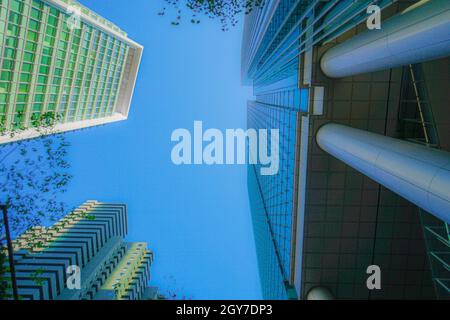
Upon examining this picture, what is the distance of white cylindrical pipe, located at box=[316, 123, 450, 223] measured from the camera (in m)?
8.40

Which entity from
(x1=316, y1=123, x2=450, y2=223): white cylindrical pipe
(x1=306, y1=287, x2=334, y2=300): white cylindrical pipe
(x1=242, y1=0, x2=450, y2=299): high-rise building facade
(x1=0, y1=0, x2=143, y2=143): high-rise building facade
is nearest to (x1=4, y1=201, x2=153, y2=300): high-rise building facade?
(x1=0, y1=0, x2=143, y2=143): high-rise building facade

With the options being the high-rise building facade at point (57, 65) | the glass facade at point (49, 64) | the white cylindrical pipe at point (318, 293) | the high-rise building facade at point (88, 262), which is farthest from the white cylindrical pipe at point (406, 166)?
the high-rise building facade at point (88, 262)

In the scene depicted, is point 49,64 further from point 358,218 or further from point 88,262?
point 88,262

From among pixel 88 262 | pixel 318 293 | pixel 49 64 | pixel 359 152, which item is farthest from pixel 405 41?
pixel 88 262

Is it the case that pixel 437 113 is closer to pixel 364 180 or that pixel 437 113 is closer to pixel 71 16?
pixel 364 180

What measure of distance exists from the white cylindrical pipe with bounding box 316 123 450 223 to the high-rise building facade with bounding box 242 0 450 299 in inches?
3.1

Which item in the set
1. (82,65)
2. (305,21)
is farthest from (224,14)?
(82,65)

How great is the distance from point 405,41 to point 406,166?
13.6ft

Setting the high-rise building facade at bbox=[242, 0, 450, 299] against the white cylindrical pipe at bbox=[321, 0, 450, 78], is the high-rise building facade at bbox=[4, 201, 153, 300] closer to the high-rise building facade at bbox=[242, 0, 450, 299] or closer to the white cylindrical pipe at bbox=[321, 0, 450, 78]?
the high-rise building facade at bbox=[242, 0, 450, 299]

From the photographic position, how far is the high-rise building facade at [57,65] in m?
37.3

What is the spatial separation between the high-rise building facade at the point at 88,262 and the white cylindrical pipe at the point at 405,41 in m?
49.1

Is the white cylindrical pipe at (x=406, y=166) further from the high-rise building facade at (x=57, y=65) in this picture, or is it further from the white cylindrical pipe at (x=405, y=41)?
the high-rise building facade at (x=57, y=65)

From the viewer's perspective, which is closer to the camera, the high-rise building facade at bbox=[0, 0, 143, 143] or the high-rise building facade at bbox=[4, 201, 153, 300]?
the high-rise building facade at bbox=[0, 0, 143, 143]
